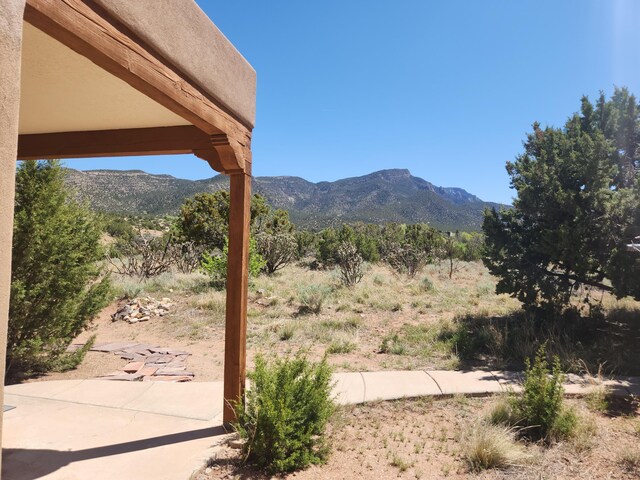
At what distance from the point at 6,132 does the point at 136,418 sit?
3.71 meters

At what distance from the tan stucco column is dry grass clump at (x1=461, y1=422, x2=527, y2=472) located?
12.2 ft

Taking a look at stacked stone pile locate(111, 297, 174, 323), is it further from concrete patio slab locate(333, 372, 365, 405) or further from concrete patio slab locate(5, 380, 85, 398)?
concrete patio slab locate(333, 372, 365, 405)

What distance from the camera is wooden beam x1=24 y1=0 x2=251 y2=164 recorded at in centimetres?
180

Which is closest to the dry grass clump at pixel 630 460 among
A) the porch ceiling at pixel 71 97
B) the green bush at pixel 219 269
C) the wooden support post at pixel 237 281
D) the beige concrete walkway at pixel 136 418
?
the beige concrete walkway at pixel 136 418

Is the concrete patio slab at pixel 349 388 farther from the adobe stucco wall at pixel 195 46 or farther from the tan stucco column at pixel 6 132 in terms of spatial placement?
the tan stucco column at pixel 6 132

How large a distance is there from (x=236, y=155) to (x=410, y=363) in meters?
4.58

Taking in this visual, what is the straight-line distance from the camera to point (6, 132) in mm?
1353

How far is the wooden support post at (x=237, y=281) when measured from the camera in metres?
3.86

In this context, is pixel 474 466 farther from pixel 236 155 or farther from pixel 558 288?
pixel 558 288

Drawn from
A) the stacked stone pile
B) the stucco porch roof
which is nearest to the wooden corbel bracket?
the stucco porch roof

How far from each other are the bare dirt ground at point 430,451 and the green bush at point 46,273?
11.3 feet

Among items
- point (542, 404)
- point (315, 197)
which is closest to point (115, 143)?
point (542, 404)

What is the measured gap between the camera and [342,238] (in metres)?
20.3

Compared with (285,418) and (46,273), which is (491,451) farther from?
(46,273)
